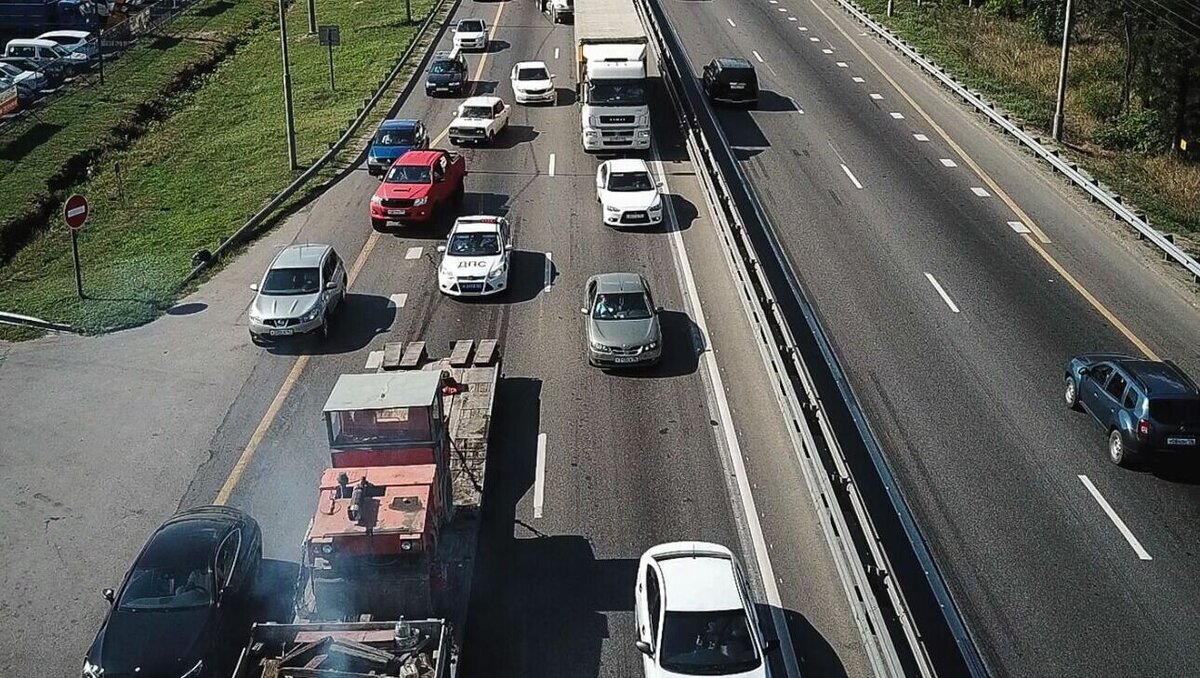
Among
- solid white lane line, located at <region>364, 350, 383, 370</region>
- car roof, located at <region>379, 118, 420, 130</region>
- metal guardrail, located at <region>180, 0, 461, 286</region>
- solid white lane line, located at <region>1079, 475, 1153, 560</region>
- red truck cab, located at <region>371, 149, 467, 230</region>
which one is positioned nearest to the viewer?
solid white lane line, located at <region>1079, 475, 1153, 560</region>

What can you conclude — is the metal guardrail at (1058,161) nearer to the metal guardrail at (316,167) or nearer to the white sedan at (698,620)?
the white sedan at (698,620)

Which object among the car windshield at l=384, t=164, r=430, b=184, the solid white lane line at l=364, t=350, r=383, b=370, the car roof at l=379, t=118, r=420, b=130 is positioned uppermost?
the car roof at l=379, t=118, r=420, b=130

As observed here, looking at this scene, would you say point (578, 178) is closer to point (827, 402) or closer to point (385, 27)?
point (827, 402)

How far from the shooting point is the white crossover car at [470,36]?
56.7 meters

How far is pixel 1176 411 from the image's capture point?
21000 mm

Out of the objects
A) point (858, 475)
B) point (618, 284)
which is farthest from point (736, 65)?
point (858, 475)

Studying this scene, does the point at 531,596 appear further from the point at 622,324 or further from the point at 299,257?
the point at 299,257

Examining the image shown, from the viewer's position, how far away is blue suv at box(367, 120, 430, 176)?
3859 centimetres

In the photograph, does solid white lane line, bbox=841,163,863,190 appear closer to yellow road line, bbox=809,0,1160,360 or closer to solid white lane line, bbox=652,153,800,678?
yellow road line, bbox=809,0,1160,360

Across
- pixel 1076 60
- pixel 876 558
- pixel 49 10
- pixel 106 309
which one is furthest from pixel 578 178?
pixel 49 10

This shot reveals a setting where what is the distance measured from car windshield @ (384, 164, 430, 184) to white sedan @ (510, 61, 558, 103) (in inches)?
540

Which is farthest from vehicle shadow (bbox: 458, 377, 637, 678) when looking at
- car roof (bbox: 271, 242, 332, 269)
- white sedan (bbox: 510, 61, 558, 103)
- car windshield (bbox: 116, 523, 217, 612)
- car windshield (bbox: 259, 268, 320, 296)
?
white sedan (bbox: 510, 61, 558, 103)

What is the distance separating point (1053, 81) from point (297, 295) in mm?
38630

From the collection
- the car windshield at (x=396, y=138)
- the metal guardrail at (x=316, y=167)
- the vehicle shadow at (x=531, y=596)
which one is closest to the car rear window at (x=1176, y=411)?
the vehicle shadow at (x=531, y=596)
